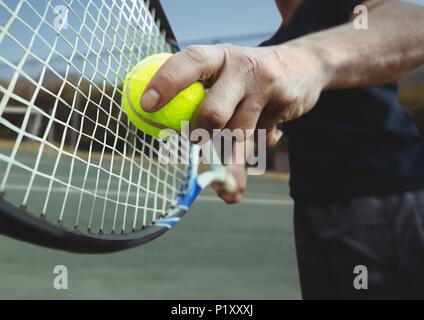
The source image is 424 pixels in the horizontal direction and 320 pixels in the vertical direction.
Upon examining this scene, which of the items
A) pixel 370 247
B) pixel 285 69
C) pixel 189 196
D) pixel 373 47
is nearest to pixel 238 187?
pixel 189 196

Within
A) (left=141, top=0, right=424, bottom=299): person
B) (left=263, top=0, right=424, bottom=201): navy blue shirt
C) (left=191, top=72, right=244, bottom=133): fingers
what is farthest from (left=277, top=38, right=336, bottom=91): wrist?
(left=263, top=0, right=424, bottom=201): navy blue shirt

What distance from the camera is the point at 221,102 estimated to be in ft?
2.26

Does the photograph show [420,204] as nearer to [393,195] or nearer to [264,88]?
[393,195]

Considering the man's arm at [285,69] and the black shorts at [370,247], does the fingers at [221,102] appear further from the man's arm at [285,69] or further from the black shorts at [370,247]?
the black shorts at [370,247]

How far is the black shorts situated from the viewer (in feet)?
4.05

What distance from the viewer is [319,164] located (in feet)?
4.26

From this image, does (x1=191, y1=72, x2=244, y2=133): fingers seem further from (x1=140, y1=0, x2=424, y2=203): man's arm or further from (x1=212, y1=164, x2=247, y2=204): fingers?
(x1=212, y1=164, x2=247, y2=204): fingers

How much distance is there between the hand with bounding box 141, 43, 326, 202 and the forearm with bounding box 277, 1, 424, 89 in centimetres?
5

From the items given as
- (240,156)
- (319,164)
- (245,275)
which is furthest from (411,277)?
(245,275)

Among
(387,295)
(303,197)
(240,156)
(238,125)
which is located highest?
(240,156)

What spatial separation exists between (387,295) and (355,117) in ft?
1.12

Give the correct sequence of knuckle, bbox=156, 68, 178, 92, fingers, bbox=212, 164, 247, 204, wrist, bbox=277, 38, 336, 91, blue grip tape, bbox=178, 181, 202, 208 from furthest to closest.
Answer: fingers, bbox=212, 164, 247, 204
blue grip tape, bbox=178, 181, 202, 208
wrist, bbox=277, 38, 336, 91
knuckle, bbox=156, 68, 178, 92

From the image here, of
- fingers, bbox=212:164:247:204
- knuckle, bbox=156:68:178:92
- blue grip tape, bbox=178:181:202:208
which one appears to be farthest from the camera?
fingers, bbox=212:164:247:204

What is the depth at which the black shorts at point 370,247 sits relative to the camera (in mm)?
1235
